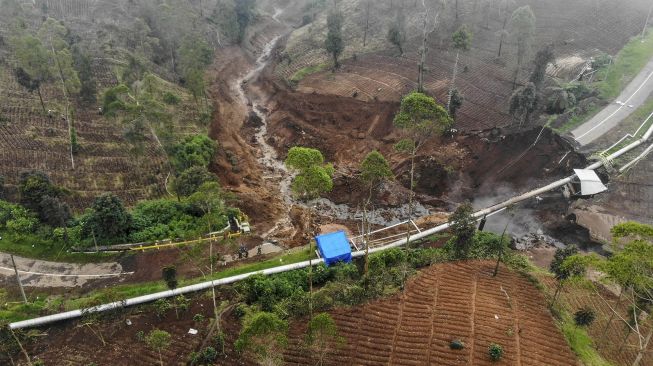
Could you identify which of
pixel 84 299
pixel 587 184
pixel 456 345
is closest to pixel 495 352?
pixel 456 345

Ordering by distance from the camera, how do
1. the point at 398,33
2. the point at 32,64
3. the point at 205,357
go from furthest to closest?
the point at 398,33, the point at 32,64, the point at 205,357

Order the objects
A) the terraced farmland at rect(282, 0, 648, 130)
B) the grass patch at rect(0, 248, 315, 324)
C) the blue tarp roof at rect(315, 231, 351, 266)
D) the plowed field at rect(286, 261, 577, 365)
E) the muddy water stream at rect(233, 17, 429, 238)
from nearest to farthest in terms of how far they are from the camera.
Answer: the plowed field at rect(286, 261, 577, 365) < the grass patch at rect(0, 248, 315, 324) < the blue tarp roof at rect(315, 231, 351, 266) < the muddy water stream at rect(233, 17, 429, 238) < the terraced farmland at rect(282, 0, 648, 130)

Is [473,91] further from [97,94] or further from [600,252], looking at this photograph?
[97,94]

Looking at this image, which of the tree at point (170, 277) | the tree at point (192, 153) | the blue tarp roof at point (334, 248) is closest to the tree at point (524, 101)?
the blue tarp roof at point (334, 248)

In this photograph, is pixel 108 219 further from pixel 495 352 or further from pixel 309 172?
pixel 495 352

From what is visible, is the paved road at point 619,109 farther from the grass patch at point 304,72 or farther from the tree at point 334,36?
the grass patch at point 304,72

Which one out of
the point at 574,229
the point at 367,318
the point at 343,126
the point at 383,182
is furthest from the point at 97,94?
the point at 574,229

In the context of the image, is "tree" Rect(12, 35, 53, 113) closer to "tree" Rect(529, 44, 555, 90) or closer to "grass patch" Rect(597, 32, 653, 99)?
"tree" Rect(529, 44, 555, 90)

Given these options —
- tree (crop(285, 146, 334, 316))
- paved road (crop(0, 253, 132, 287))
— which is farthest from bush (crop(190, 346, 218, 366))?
paved road (crop(0, 253, 132, 287))
